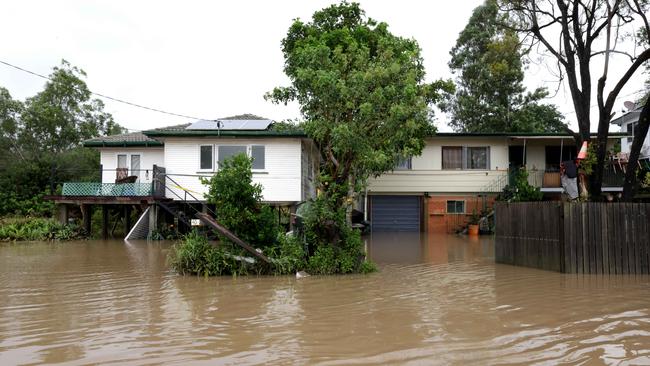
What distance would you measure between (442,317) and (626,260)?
6.93 meters

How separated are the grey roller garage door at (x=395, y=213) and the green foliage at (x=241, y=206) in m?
19.1

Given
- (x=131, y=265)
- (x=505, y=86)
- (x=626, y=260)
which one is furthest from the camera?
(x=505, y=86)

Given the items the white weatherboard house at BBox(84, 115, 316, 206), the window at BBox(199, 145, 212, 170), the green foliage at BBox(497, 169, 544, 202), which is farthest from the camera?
the green foliage at BBox(497, 169, 544, 202)

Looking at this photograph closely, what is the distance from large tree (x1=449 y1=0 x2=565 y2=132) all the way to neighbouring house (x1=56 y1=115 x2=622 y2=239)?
8810 mm

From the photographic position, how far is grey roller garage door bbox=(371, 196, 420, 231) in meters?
31.4

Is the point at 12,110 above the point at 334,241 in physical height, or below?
→ above

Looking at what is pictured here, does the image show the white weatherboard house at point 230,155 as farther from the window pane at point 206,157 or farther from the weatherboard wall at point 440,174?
the weatherboard wall at point 440,174

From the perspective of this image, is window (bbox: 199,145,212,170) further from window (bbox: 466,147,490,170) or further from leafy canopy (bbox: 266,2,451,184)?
window (bbox: 466,147,490,170)

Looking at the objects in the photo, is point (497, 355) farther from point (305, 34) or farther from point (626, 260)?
point (305, 34)

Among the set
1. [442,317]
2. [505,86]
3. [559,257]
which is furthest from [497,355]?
[505,86]

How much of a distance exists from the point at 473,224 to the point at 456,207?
2388 mm

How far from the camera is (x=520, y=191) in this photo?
26.5m

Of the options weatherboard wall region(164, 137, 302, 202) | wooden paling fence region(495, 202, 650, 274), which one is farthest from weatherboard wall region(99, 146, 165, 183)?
wooden paling fence region(495, 202, 650, 274)

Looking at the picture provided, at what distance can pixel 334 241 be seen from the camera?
12.7 metres
